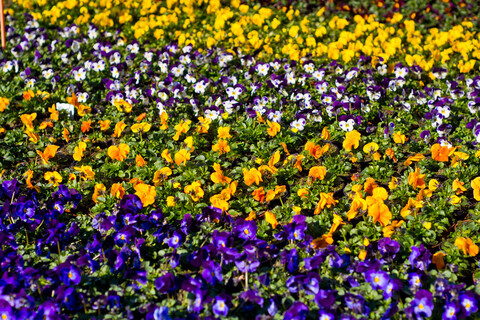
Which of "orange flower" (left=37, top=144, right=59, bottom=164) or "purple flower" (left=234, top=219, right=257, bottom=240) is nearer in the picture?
"purple flower" (left=234, top=219, right=257, bottom=240)

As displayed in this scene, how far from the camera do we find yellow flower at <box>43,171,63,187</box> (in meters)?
4.26

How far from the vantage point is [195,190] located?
13.2 feet

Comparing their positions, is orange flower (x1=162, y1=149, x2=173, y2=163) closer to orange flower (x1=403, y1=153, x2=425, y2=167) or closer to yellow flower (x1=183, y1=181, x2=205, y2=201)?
yellow flower (x1=183, y1=181, x2=205, y2=201)

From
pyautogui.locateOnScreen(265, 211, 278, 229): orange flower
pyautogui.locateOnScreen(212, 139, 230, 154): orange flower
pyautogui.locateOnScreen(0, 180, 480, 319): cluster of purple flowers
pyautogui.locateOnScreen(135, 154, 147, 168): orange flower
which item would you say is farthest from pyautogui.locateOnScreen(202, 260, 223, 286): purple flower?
pyautogui.locateOnScreen(212, 139, 230, 154): orange flower

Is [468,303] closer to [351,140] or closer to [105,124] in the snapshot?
[351,140]

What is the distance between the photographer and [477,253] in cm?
352

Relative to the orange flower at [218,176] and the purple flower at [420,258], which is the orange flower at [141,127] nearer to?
the orange flower at [218,176]

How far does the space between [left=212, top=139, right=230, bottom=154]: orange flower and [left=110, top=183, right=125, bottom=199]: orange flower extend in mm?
923

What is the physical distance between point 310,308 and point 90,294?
1.31 metres

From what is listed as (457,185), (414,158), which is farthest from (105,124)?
(457,185)

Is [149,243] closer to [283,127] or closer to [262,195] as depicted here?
[262,195]

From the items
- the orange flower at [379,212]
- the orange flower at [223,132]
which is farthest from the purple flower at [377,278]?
the orange flower at [223,132]

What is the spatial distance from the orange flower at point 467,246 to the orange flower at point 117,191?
7.67ft

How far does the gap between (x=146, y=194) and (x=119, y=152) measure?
0.65 meters
